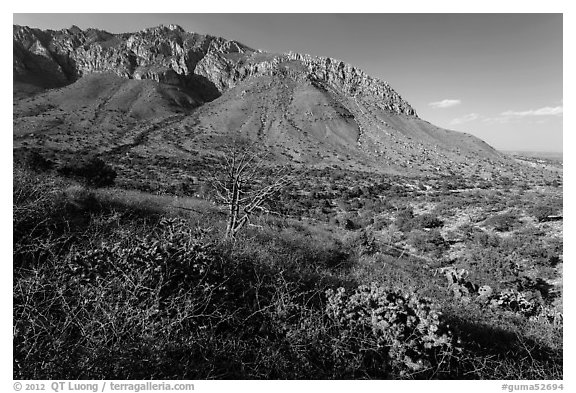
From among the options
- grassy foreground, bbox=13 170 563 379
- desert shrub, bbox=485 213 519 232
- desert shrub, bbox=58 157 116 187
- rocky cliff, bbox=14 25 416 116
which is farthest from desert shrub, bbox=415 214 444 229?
rocky cliff, bbox=14 25 416 116

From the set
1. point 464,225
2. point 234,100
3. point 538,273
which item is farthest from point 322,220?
point 234,100

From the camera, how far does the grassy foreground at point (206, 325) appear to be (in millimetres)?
2811

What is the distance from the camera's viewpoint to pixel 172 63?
480 ft

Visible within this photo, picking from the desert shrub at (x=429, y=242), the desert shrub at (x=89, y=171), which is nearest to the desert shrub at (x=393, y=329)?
the desert shrub at (x=429, y=242)

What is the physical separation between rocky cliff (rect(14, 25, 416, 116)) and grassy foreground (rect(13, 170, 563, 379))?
381 ft

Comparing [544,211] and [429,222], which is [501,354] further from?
[544,211]

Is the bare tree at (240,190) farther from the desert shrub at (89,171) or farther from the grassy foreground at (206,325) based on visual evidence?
the desert shrub at (89,171)

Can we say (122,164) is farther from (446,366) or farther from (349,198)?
(446,366)

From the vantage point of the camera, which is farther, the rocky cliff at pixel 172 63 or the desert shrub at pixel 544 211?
the rocky cliff at pixel 172 63

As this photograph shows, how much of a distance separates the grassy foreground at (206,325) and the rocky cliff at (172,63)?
116m

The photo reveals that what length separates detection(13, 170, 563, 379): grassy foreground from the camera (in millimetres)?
2811

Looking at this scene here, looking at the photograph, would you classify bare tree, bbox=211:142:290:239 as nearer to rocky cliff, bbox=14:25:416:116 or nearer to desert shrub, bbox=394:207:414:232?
desert shrub, bbox=394:207:414:232

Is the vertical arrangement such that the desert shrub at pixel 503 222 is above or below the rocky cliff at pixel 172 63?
below

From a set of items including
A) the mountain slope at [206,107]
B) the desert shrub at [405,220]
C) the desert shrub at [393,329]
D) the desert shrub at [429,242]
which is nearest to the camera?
the desert shrub at [393,329]
